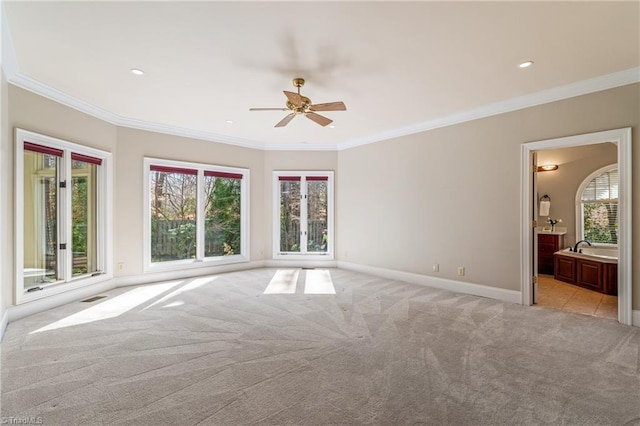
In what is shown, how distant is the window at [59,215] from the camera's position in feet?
12.3

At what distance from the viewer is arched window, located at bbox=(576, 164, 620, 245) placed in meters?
6.24

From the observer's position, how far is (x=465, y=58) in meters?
3.12

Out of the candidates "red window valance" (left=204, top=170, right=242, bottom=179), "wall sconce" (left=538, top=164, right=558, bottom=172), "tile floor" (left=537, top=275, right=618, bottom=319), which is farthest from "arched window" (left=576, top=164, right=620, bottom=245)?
"red window valance" (left=204, top=170, right=242, bottom=179)

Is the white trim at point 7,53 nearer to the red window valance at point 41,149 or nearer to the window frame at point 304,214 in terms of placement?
the red window valance at point 41,149

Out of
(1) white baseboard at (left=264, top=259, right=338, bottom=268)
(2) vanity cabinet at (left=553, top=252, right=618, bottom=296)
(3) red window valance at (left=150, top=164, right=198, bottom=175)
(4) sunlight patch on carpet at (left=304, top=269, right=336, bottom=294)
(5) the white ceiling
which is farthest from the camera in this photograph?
(1) white baseboard at (left=264, top=259, right=338, bottom=268)

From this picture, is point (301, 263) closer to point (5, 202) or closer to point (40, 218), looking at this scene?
point (40, 218)

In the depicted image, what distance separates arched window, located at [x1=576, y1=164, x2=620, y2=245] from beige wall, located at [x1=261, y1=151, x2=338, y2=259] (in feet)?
17.6

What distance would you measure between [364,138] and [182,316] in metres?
→ 4.54

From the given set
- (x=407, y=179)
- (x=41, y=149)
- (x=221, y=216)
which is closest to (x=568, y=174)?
(x=407, y=179)

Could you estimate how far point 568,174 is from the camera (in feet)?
22.1

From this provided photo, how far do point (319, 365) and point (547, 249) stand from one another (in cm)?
603

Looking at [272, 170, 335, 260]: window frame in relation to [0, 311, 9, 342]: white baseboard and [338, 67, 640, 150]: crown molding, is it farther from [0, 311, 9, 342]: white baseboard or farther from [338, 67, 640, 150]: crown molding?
[0, 311, 9, 342]: white baseboard

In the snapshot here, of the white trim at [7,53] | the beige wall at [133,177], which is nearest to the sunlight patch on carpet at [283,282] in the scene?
the beige wall at [133,177]

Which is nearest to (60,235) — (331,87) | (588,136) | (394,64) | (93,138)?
(93,138)
